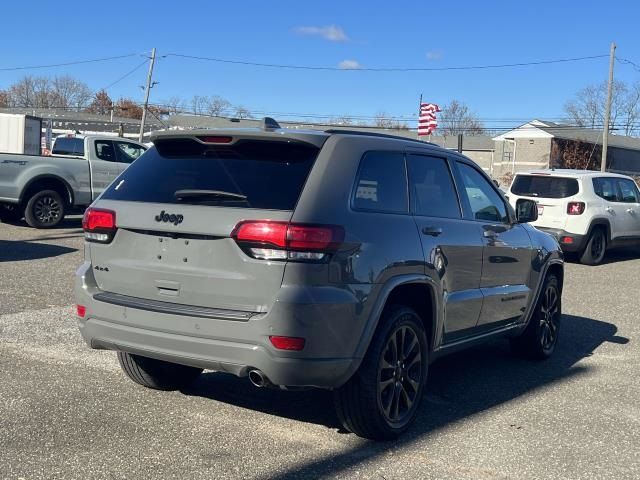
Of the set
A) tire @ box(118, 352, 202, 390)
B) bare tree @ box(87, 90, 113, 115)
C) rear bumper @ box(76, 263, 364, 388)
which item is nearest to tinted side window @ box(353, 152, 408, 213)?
rear bumper @ box(76, 263, 364, 388)

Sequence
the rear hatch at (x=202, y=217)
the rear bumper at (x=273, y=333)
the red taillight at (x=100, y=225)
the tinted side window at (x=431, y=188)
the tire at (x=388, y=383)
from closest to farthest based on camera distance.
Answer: the rear bumper at (x=273, y=333), the rear hatch at (x=202, y=217), the tire at (x=388, y=383), the red taillight at (x=100, y=225), the tinted side window at (x=431, y=188)

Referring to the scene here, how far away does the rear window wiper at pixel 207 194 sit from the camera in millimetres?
4137

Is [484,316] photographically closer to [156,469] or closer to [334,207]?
[334,207]

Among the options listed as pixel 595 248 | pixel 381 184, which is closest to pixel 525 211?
pixel 381 184

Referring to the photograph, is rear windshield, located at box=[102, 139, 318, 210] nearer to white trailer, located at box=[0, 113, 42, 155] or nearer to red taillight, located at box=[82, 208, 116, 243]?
red taillight, located at box=[82, 208, 116, 243]

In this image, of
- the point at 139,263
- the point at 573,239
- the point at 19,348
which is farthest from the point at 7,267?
the point at 573,239

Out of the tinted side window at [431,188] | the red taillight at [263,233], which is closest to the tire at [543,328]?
the tinted side window at [431,188]

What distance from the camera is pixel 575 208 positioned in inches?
556

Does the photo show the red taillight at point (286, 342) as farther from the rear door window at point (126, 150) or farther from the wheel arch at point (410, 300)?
the rear door window at point (126, 150)

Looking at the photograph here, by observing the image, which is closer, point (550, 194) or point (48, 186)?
point (550, 194)

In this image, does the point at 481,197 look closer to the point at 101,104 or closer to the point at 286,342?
the point at 286,342

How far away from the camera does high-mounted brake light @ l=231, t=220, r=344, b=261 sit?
384 cm

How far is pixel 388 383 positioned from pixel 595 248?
11358mm

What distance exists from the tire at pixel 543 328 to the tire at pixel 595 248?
7882 millimetres
